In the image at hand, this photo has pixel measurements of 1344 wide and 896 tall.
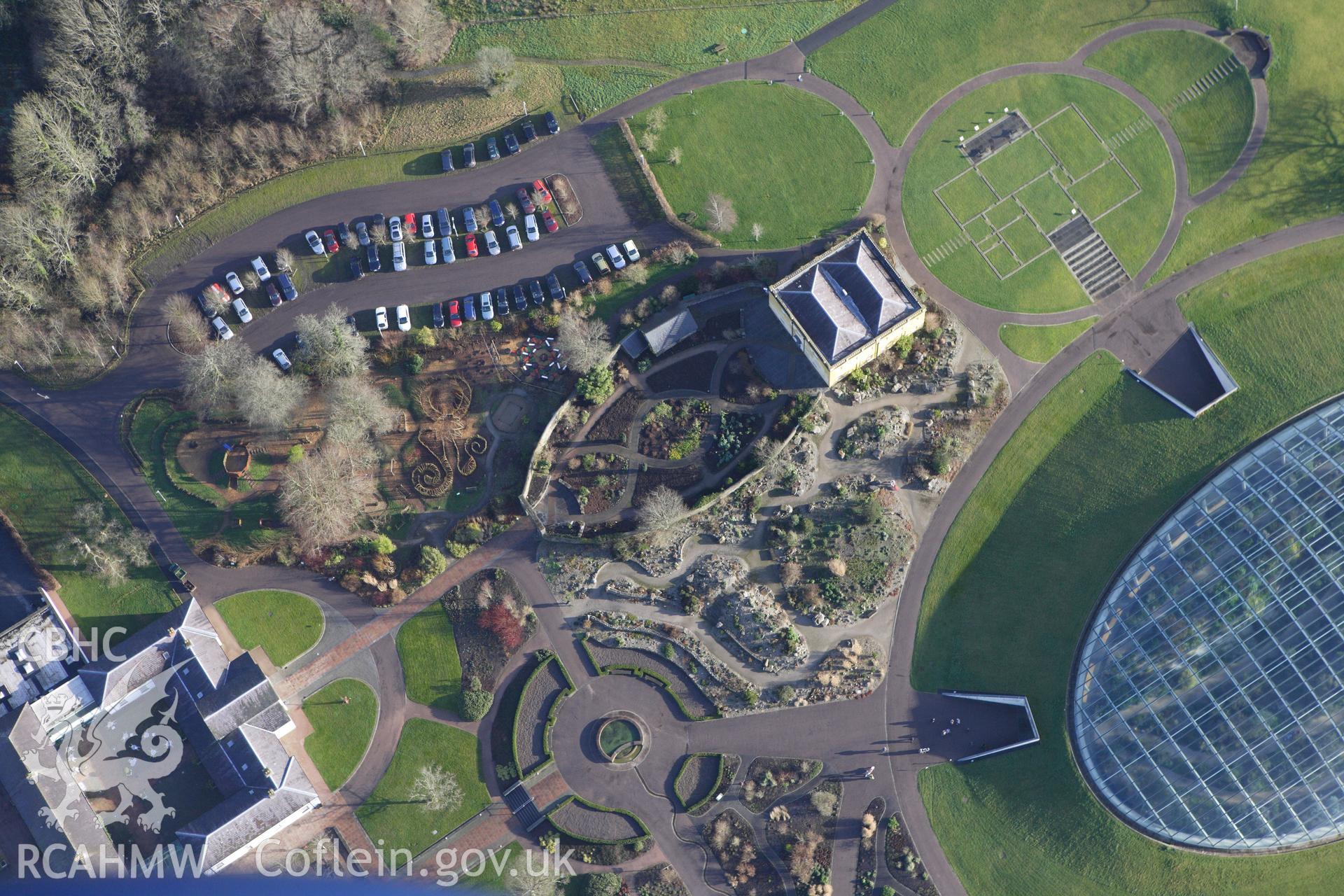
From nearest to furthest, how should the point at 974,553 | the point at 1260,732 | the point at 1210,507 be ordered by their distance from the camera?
1. the point at 1260,732
2. the point at 1210,507
3. the point at 974,553

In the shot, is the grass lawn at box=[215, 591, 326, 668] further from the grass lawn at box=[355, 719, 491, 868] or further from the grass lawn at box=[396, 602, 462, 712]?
the grass lawn at box=[355, 719, 491, 868]

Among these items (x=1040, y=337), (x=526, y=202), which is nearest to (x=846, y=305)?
(x=1040, y=337)

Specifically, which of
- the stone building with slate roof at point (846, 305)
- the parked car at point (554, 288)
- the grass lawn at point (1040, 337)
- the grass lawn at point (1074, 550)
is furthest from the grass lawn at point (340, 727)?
the grass lawn at point (1040, 337)

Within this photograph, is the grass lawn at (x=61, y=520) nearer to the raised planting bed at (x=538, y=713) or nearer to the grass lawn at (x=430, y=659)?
the grass lawn at (x=430, y=659)

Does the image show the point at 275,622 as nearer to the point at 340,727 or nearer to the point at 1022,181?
the point at 340,727

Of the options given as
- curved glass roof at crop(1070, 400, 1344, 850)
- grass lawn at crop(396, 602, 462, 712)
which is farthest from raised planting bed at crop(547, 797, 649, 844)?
curved glass roof at crop(1070, 400, 1344, 850)

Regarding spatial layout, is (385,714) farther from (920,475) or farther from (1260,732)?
(1260,732)

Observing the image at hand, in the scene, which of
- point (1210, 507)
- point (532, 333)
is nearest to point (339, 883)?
point (532, 333)
